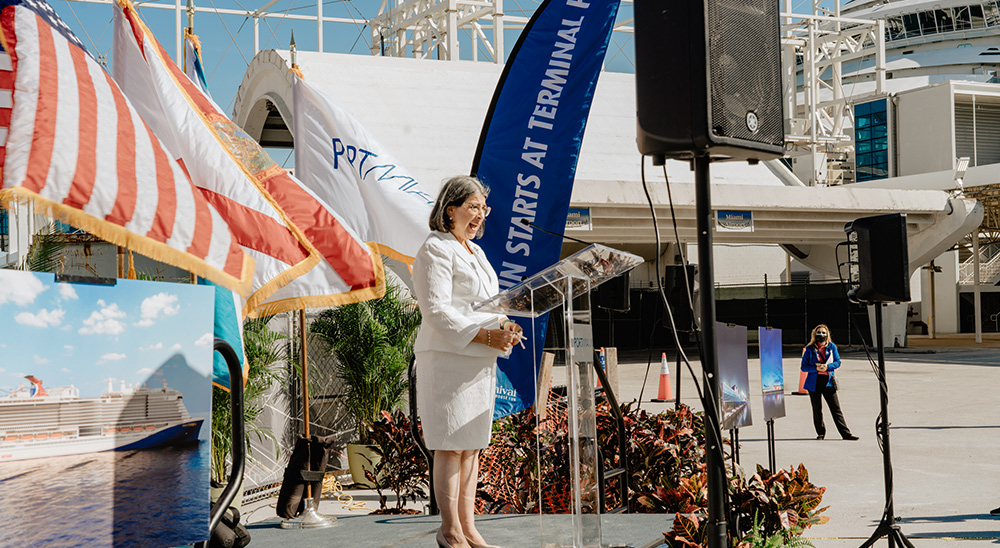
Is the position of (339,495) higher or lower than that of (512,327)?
lower

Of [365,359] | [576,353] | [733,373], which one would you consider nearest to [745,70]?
[576,353]

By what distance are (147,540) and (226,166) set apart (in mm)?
2375

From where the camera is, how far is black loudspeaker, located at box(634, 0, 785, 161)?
3244 millimetres

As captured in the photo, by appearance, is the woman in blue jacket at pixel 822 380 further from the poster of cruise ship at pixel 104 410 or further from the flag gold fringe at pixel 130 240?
the poster of cruise ship at pixel 104 410

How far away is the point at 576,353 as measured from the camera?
Answer: 3.57 meters

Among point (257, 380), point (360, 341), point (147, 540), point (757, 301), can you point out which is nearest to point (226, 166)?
point (147, 540)

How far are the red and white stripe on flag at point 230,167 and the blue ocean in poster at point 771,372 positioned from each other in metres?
3.90

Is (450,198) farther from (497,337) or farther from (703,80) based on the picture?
(703,80)

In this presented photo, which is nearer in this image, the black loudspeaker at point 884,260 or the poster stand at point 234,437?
the poster stand at point 234,437

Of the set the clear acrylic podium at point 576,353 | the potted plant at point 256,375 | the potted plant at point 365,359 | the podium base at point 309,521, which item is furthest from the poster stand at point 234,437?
the potted plant at point 365,359

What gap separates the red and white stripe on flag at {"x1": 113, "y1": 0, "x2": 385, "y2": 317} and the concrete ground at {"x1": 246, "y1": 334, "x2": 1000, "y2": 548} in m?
1.50

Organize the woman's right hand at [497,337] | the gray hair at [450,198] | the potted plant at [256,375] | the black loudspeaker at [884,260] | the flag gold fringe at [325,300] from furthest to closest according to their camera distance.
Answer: the potted plant at [256,375], the black loudspeaker at [884,260], the flag gold fringe at [325,300], the gray hair at [450,198], the woman's right hand at [497,337]

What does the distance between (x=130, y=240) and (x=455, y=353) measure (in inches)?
53.8

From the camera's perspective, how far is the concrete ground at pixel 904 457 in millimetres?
6488
